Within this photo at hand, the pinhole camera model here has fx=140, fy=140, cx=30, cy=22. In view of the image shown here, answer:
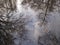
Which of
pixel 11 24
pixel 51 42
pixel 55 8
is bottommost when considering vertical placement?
pixel 51 42

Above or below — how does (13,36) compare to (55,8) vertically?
below

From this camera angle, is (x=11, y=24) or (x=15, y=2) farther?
(x=15, y=2)

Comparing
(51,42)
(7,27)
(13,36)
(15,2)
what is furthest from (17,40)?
(15,2)

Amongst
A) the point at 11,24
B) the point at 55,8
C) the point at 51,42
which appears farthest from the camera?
the point at 55,8

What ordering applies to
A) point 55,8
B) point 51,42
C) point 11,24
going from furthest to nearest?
point 55,8 → point 11,24 → point 51,42

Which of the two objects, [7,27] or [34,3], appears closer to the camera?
[7,27]

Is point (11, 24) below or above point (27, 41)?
above

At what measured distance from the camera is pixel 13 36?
1.22 metres

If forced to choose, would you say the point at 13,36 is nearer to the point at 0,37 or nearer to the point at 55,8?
the point at 0,37

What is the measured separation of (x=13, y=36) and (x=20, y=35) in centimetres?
6

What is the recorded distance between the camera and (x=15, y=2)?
1559 millimetres

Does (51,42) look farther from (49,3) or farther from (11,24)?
(49,3)

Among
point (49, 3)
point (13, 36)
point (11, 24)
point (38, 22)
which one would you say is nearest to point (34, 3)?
point (49, 3)

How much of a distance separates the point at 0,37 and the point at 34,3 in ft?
1.90
